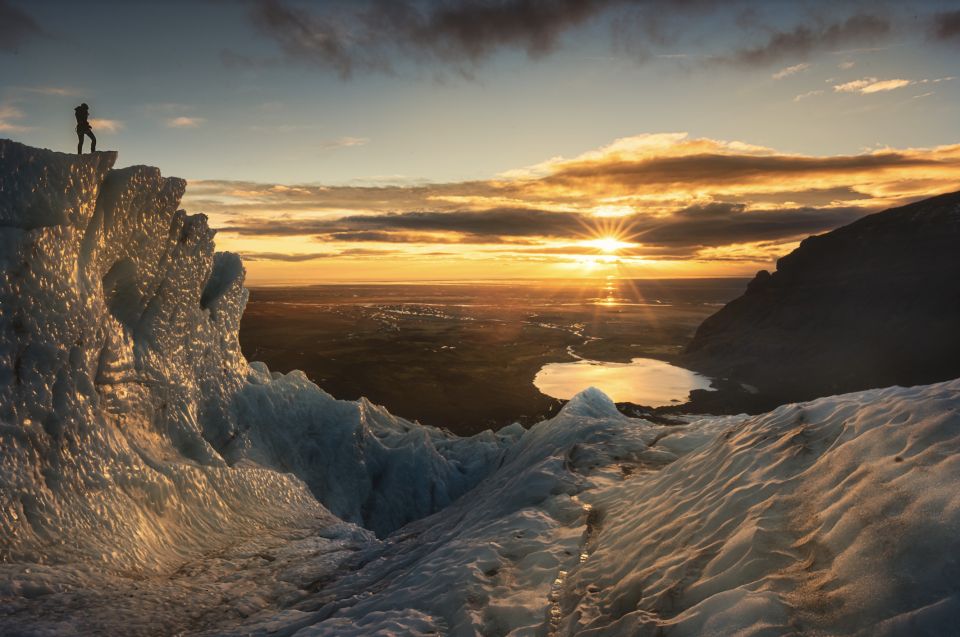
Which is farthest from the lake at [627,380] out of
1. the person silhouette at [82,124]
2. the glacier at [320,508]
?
the person silhouette at [82,124]

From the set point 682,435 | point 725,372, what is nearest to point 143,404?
point 682,435

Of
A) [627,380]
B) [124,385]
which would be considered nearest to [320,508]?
[124,385]

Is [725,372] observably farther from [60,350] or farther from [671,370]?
[60,350]

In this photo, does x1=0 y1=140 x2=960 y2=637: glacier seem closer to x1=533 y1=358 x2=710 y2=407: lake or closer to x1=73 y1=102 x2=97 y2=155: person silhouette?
x1=73 y1=102 x2=97 y2=155: person silhouette

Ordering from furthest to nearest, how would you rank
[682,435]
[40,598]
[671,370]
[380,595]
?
[671,370]
[682,435]
[380,595]
[40,598]

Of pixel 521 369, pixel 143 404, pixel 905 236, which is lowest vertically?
pixel 521 369

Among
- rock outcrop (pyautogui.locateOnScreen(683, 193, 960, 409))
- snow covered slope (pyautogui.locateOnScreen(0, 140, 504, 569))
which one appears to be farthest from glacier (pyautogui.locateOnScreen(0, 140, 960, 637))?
rock outcrop (pyautogui.locateOnScreen(683, 193, 960, 409))

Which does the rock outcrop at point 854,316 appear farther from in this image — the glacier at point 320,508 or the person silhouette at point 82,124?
the person silhouette at point 82,124
